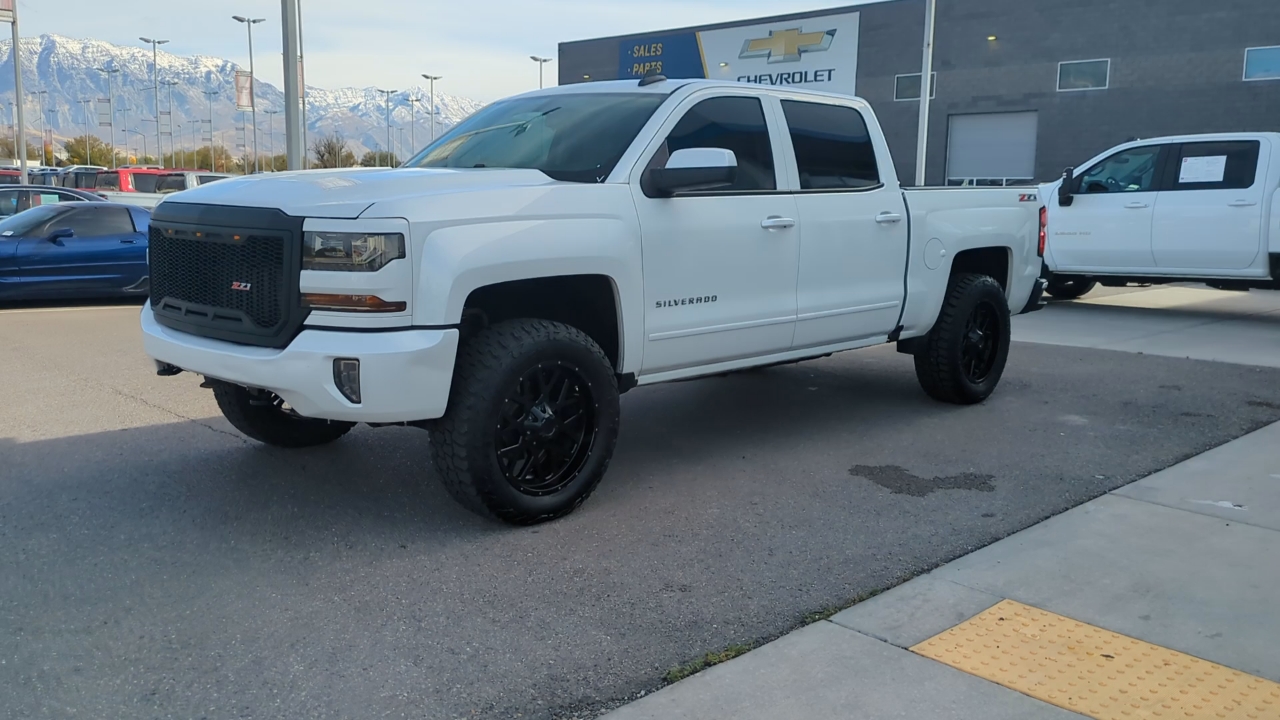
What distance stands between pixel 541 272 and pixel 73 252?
1025cm

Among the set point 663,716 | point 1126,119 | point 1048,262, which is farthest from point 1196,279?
point 1126,119

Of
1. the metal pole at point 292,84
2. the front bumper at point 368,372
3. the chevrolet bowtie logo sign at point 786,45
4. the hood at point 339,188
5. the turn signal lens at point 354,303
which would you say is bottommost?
the front bumper at point 368,372

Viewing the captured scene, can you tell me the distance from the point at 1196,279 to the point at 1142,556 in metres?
9.13

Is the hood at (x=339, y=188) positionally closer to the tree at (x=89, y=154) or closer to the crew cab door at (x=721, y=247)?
the crew cab door at (x=721, y=247)

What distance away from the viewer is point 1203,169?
12.4m

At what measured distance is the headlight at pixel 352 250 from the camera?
4.24 metres

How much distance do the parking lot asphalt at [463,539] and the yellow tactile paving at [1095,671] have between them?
543mm

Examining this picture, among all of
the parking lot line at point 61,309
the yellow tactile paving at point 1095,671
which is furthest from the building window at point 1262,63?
the yellow tactile paving at point 1095,671

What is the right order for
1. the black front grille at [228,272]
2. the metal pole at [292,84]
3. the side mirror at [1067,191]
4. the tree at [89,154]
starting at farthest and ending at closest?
the tree at [89,154], the metal pole at [292,84], the side mirror at [1067,191], the black front grille at [228,272]

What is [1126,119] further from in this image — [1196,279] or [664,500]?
[664,500]

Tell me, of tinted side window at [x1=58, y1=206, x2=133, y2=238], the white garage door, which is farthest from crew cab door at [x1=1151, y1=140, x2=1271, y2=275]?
the white garage door

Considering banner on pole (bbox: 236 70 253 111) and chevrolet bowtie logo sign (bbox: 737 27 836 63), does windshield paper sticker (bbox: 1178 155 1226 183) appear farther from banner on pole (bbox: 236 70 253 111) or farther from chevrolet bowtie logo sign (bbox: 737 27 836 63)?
chevrolet bowtie logo sign (bbox: 737 27 836 63)

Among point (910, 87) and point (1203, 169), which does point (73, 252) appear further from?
point (910, 87)

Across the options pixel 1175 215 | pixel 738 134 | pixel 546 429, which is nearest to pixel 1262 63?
pixel 1175 215
